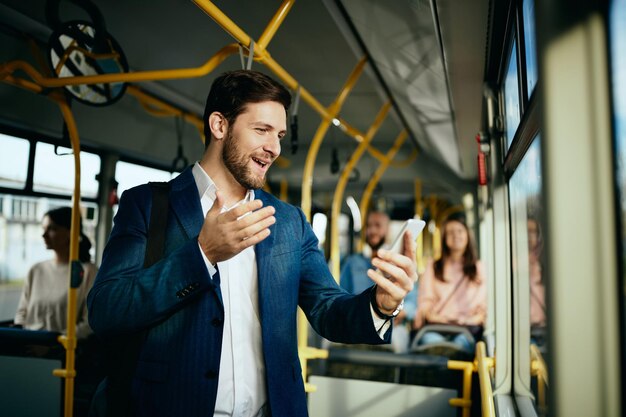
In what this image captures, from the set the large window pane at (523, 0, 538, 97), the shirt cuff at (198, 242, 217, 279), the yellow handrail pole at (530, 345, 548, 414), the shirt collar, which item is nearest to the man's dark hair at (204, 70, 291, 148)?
the shirt collar

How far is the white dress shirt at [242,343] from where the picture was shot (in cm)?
128

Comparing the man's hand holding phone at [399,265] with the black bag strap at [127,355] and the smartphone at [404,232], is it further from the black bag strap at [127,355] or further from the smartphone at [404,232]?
the black bag strap at [127,355]

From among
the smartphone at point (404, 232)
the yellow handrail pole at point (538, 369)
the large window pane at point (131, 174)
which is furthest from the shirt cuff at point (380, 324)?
the large window pane at point (131, 174)

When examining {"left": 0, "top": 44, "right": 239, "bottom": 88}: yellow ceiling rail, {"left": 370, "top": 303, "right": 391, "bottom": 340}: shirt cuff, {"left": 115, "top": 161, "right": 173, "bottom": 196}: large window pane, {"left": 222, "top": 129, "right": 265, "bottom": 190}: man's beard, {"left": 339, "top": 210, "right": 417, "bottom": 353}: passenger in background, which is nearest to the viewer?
{"left": 370, "top": 303, "right": 391, "bottom": 340}: shirt cuff

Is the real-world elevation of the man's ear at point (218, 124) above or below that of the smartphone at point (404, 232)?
above

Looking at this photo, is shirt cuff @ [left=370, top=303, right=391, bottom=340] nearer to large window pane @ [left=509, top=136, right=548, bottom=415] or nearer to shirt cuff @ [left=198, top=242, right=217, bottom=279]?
shirt cuff @ [left=198, top=242, right=217, bottom=279]

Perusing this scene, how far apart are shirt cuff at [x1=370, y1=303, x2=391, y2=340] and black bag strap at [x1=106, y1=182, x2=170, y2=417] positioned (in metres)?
0.56

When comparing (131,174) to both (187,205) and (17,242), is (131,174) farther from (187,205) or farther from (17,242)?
(187,205)

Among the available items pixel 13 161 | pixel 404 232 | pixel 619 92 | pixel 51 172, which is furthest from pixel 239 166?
pixel 51 172

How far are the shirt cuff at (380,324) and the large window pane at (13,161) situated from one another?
144 inches

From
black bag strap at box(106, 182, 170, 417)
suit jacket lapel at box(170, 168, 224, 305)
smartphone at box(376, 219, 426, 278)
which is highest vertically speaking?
suit jacket lapel at box(170, 168, 224, 305)

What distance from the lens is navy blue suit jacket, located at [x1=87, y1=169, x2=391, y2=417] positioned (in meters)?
1.13

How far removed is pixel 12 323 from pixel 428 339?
347cm

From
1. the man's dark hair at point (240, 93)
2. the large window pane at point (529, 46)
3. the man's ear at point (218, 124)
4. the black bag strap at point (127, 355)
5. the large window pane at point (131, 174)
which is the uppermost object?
the large window pane at point (131, 174)
